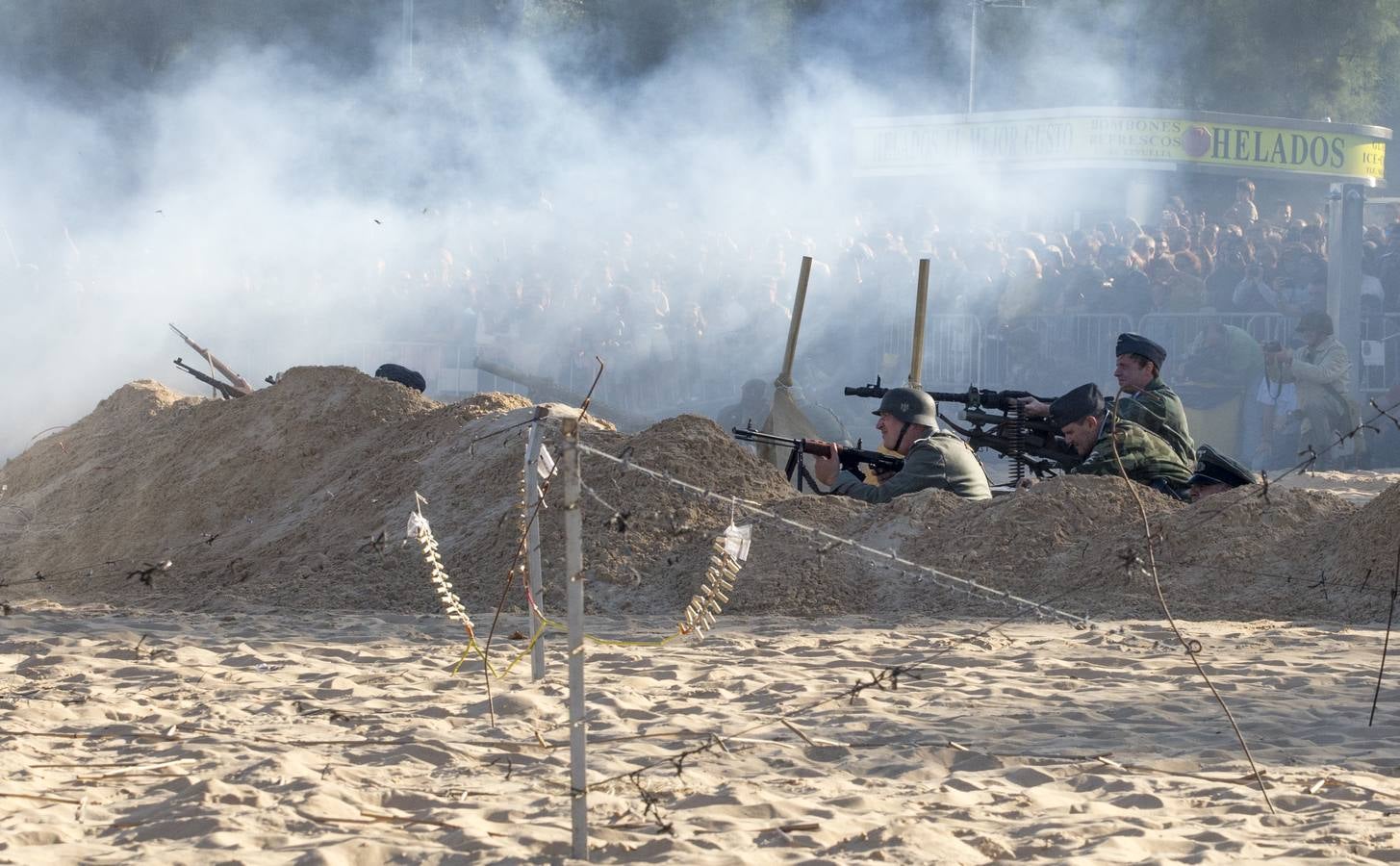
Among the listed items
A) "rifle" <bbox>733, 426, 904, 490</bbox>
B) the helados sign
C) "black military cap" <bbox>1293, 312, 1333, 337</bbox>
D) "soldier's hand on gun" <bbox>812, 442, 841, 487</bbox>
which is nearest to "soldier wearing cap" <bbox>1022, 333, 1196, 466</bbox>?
"rifle" <bbox>733, 426, 904, 490</bbox>

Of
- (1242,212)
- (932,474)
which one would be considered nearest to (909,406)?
(932,474)

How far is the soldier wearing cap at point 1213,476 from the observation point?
29.2 feet

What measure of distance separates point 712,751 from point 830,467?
14.9 feet

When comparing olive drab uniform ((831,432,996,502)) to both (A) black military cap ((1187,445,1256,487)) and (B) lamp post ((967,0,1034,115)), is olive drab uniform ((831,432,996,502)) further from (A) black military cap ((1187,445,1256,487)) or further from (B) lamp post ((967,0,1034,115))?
(B) lamp post ((967,0,1034,115))

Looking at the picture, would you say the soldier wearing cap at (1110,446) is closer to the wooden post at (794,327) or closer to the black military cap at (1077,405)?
the black military cap at (1077,405)

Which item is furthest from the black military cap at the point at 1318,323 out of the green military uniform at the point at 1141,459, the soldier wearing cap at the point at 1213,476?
the green military uniform at the point at 1141,459

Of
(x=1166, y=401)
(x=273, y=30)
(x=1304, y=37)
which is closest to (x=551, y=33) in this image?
(x=273, y=30)

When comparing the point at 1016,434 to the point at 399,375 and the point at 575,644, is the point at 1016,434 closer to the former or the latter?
the point at 399,375

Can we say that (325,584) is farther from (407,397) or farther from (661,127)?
(661,127)

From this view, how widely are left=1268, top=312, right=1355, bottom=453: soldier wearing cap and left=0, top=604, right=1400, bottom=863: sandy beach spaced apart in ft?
27.7

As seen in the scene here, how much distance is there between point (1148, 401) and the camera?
9.15 m

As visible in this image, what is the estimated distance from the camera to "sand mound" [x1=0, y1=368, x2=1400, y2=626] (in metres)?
7.81

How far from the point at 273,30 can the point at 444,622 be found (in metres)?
21.2

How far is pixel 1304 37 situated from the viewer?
31.3m
